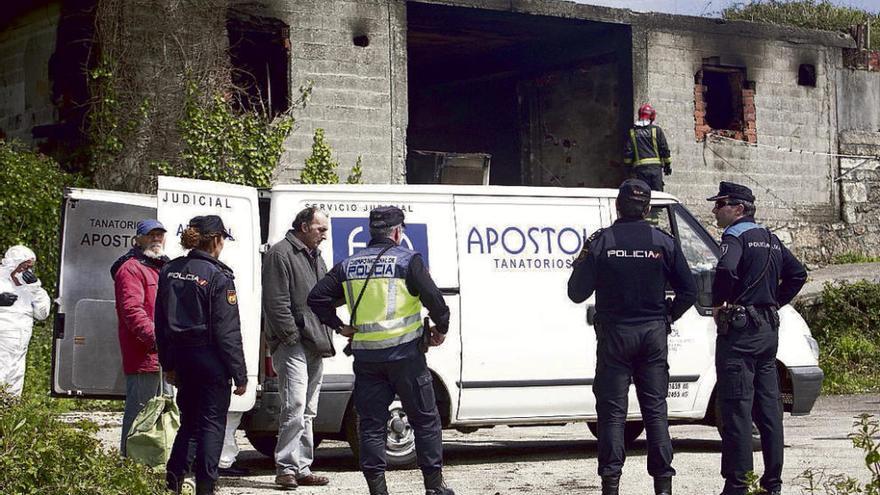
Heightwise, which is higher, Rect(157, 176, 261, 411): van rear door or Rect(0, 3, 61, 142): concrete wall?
Rect(0, 3, 61, 142): concrete wall

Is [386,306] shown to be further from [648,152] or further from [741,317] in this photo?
[648,152]

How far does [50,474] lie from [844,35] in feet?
60.6

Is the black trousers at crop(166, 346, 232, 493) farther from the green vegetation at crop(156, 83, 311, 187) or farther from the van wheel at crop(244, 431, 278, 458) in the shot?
the green vegetation at crop(156, 83, 311, 187)

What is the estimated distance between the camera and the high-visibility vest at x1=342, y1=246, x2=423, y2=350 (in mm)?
8055

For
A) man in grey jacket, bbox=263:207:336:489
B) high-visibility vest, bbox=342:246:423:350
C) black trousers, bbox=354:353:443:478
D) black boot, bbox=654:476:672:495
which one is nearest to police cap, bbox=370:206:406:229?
high-visibility vest, bbox=342:246:423:350

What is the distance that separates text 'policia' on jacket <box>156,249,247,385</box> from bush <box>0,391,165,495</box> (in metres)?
0.72

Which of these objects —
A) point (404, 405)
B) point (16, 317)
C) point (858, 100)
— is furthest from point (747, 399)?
point (858, 100)

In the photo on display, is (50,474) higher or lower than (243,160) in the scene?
lower

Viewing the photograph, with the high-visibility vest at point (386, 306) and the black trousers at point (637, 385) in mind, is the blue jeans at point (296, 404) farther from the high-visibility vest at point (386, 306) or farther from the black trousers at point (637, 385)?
the black trousers at point (637, 385)

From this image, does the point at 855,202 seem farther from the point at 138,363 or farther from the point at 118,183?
the point at 138,363

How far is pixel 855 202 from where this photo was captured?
73.1ft

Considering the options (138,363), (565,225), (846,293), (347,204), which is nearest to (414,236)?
(347,204)

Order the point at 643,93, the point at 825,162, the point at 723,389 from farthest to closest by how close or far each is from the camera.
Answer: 1. the point at 825,162
2. the point at 643,93
3. the point at 723,389

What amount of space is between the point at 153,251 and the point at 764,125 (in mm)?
14111
